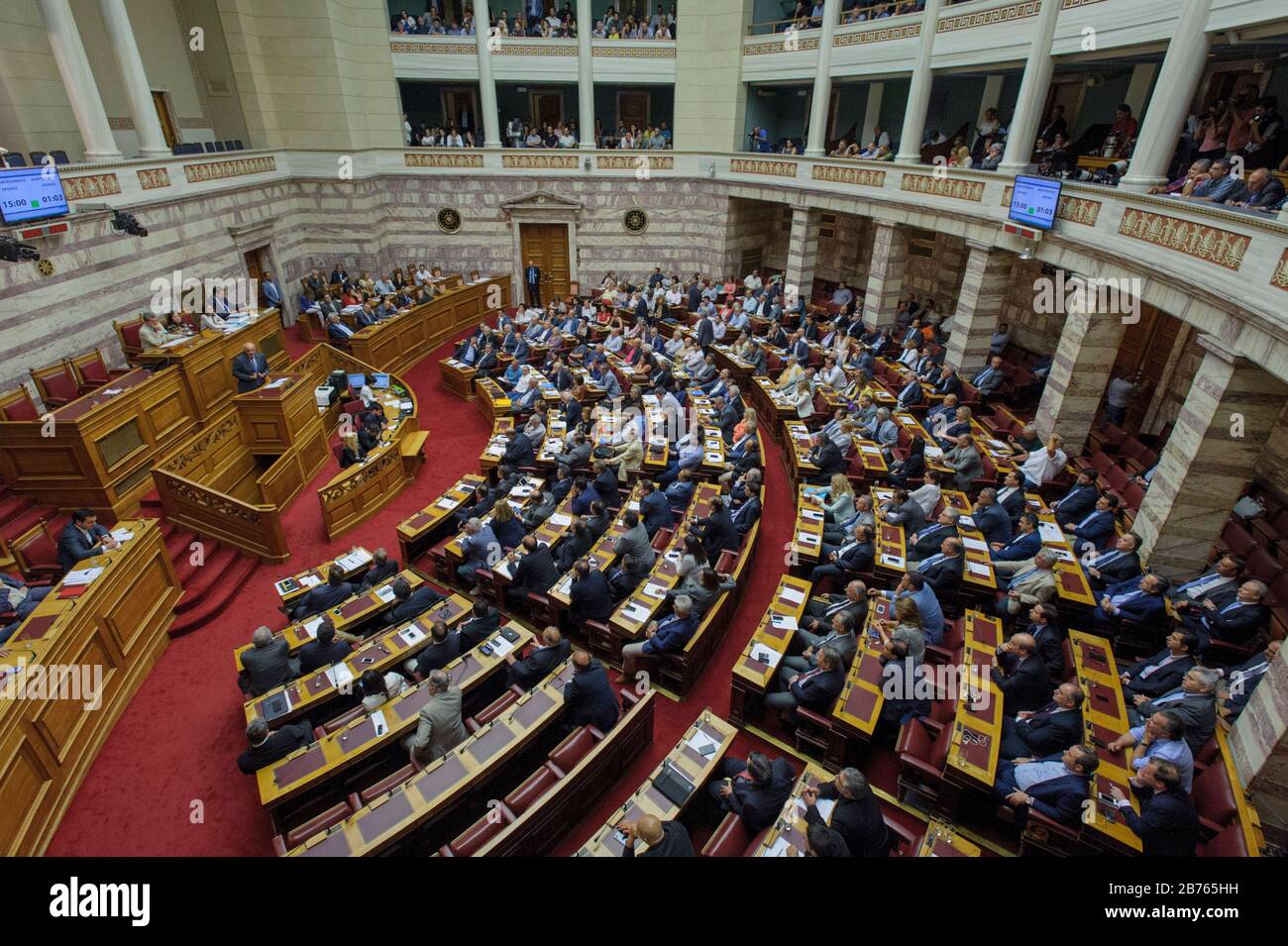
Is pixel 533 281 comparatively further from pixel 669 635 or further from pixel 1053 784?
pixel 1053 784

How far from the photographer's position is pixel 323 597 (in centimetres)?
835

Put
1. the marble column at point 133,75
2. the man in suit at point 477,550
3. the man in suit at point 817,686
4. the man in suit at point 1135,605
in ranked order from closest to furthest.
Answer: the man in suit at point 817,686 < the man in suit at point 1135,605 < the man in suit at point 477,550 < the marble column at point 133,75

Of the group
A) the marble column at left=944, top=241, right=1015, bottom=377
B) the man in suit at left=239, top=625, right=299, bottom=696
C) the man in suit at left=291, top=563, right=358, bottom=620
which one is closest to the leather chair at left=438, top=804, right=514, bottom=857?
the man in suit at left=239, top=625, right=299, bottom=696

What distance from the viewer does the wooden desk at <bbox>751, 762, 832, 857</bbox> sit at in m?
5.04

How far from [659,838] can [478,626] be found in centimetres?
377

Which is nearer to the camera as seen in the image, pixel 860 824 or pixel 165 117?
pixel 860 824

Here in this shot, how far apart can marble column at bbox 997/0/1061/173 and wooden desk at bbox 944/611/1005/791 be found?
10688 millimetres

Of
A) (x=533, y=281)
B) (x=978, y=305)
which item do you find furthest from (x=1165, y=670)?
(x=533, y=281)

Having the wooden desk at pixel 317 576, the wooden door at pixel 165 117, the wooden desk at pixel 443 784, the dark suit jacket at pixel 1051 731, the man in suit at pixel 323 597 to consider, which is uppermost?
the wooden door at pixel 165 117

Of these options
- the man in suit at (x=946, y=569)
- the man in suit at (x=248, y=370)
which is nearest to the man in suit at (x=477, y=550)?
the man in suit at (x=946, y=569)

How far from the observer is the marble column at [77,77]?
38.5 ft

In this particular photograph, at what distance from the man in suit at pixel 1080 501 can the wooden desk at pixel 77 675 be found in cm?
1285

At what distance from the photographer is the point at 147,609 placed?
8461 millimetres

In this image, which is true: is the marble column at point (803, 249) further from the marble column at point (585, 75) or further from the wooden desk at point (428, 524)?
the wooden desk at point (428, 524)
